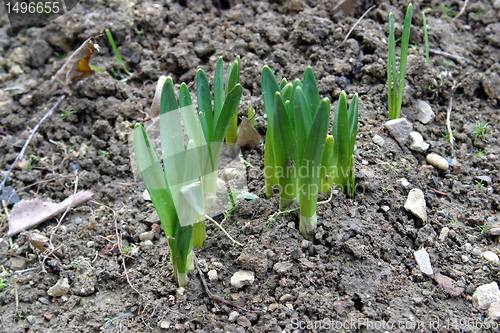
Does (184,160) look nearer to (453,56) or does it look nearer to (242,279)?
(242,279)

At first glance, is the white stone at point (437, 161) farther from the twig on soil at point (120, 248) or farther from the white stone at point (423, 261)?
the twig on soil at point (120, 248)

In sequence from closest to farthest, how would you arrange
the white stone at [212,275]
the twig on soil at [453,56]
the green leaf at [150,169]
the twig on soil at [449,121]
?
the green leaf at [150,169], the white stone at [212,275], the twig on soil at [449,121], the twig on soil at [453,56]

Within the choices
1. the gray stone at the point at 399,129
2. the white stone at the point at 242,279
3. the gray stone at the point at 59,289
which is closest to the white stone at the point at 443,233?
the gray stone at the point at 399,129

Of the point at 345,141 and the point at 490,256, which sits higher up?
the point at 345,141

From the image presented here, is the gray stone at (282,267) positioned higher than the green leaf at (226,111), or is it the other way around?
the green leaf at (226,111)

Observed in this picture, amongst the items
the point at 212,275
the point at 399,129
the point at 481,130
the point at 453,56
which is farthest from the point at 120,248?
the point at 453,56

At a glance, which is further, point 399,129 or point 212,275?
point 399,129

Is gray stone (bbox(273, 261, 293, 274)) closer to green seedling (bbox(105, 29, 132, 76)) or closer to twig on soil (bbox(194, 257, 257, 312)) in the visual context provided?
twig on soil (bbox(194, 257, 257, 312))
